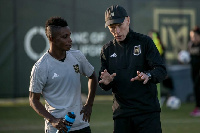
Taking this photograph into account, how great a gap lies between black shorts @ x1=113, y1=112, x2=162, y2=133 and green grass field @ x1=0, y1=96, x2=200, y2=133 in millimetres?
4861

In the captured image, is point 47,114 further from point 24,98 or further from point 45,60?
point 24,98

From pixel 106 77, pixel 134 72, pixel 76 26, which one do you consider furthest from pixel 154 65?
pixel 76 26

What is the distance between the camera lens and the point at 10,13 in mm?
15820

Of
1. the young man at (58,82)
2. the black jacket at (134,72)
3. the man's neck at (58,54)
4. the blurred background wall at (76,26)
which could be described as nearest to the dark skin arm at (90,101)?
the young man at (58,82)

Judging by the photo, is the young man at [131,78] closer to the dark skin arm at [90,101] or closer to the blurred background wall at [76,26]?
the dark skin arm at [90,101]

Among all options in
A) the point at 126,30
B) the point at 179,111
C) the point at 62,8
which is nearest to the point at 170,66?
the point at 179,111

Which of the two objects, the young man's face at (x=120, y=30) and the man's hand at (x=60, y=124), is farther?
the young man's face at (x=120, y=30)

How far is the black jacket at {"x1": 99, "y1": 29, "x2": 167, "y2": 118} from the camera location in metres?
5.63

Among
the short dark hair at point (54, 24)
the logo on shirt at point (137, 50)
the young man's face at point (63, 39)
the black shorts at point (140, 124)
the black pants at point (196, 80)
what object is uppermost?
the short dark hair at point (54, 24)

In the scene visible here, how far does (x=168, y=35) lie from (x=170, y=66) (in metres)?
1.13

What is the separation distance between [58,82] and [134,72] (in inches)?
35.0

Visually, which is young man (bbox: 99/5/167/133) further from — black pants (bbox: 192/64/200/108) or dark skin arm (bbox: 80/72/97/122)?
black pants (bbox: 192/64/200/108)

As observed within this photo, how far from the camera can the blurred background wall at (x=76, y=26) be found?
1581 cm

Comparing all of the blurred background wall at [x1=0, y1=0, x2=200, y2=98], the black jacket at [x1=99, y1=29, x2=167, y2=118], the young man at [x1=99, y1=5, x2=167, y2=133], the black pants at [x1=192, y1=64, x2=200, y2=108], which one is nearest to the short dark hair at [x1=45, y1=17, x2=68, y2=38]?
the young man at [x1=99, y1=5, x2=167, y2=133]
